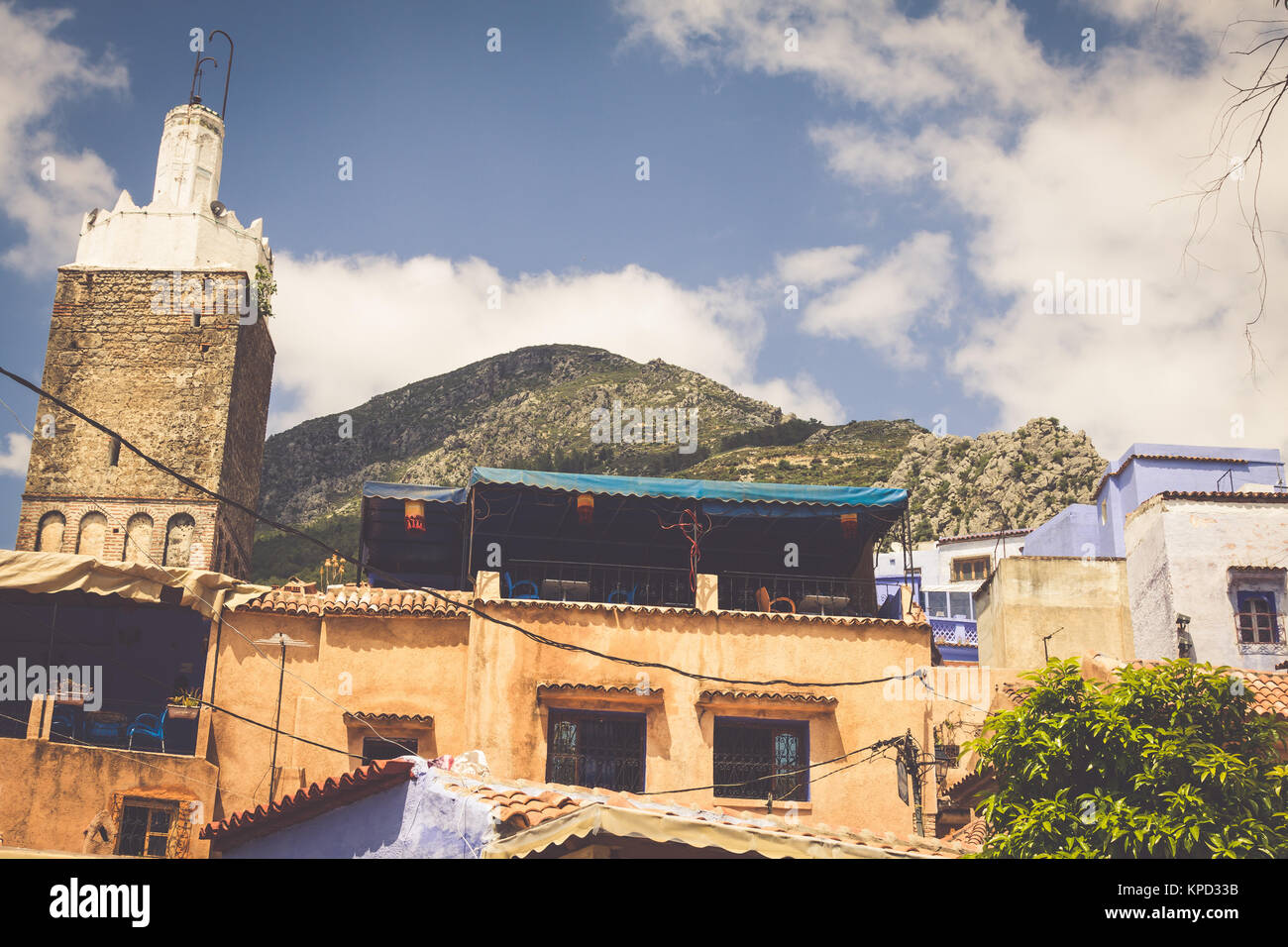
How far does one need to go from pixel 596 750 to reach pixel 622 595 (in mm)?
3369

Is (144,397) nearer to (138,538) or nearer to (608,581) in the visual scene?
(138,538)

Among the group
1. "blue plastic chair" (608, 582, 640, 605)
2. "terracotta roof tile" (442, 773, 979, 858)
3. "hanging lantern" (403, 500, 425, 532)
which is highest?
"hanging lantern" (403, 500, 425, 532)

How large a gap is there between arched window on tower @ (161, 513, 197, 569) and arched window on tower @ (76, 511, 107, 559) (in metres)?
1.60

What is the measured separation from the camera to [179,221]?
99.2 feet

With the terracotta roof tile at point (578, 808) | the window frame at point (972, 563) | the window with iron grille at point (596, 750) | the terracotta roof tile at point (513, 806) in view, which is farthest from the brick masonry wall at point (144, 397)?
the window frame at point (972, 563)

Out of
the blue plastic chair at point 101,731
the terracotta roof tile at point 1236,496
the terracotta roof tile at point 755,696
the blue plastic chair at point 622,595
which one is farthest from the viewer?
the terracotta roof tile at point 1236,496

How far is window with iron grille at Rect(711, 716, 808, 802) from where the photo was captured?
1719 cm

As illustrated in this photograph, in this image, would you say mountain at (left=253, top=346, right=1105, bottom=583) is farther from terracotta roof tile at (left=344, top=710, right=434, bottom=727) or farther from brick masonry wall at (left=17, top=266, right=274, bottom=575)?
terracotta roof tile at (left=344, top=710, right=434, bottom=727)

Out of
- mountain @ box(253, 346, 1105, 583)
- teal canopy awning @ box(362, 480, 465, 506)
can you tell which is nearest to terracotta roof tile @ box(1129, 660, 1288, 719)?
teal canopy awning @ box(362, 480, 465, 506)

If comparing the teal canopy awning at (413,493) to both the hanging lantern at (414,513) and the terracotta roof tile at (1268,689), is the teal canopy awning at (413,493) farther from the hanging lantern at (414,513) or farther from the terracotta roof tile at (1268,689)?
the terracotta roof tile at (1268,689)

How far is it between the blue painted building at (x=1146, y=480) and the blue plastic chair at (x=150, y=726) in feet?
69.5

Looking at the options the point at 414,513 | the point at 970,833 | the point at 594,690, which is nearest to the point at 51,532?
the point at 414,513

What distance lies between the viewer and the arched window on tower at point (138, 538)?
28.1 meters
